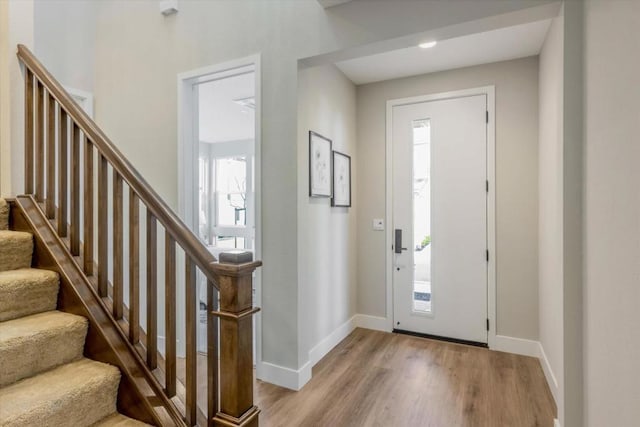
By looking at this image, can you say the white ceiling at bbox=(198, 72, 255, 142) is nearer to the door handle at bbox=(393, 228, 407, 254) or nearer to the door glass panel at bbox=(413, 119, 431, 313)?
the door glass panel at bbox=(413, 119, 431, 313)

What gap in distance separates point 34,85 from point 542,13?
2998 millimetres

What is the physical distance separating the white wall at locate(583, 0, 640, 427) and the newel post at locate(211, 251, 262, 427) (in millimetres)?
1346

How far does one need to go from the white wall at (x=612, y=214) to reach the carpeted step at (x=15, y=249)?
273cm

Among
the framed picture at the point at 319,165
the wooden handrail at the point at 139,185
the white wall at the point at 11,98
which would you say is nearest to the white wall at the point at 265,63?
the framed picture at the point at 319,165

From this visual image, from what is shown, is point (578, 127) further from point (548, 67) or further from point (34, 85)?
point (34, 85)

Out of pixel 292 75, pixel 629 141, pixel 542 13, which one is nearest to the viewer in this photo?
pixel 629 141

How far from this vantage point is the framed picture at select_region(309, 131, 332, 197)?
2730 millimetres

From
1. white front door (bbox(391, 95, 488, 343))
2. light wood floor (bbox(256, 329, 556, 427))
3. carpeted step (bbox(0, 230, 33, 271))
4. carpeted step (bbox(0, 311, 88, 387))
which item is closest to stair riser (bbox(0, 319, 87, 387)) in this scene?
carpeted step (bbox(0, 311, 88, 387))

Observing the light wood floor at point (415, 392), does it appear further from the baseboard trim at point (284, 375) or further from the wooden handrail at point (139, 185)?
the wooden handrail at point (139, 185)

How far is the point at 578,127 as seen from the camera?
68.7 inches

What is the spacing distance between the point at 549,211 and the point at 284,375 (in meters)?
2.28

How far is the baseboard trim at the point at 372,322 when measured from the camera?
364 cm

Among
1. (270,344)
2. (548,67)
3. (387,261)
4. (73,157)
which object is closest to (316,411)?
(270,344)

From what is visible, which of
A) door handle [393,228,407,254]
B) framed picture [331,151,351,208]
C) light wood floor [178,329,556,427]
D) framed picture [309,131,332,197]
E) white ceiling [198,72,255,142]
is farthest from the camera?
white ceiling [198,72,255,142]
